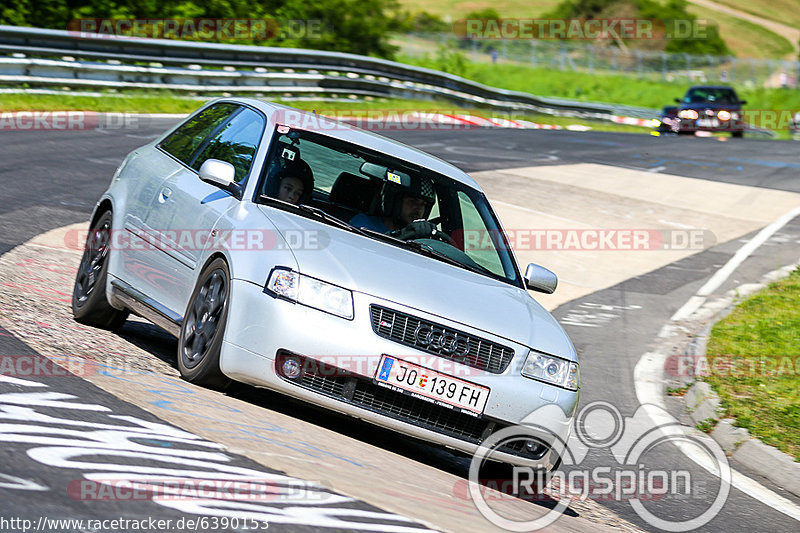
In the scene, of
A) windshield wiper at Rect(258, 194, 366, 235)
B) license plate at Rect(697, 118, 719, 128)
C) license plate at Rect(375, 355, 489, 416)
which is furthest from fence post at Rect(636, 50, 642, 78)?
license plate at Rect(375, 355, 489, 416)

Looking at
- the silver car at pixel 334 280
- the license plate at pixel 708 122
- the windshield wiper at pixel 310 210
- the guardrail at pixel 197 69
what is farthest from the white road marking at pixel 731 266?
the license plate at pixel 708 122

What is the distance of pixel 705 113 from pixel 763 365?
24.8 metres

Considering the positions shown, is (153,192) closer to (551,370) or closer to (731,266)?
(551,370)

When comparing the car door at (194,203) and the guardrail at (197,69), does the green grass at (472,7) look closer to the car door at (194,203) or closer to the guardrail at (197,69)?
the guardrail at (197,69)

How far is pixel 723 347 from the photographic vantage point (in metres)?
10.4

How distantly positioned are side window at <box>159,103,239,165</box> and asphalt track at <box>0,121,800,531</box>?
5.81ft

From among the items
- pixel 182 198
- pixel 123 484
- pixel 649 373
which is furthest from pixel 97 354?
pixel 649 373

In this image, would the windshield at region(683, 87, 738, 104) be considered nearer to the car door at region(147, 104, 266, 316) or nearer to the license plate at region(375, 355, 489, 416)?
the car door at region(147, 104, 266, 316)

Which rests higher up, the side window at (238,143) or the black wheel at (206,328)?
the side window at (238,143)

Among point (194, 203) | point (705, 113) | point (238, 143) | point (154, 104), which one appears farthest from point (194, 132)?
point (705, 113)

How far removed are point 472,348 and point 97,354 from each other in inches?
86.2

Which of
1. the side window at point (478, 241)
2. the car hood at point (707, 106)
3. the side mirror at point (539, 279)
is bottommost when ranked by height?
the car hood at point (707, 106)

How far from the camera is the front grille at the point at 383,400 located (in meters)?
5.59

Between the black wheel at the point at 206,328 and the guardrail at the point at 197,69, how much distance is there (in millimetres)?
15012
